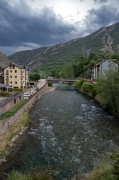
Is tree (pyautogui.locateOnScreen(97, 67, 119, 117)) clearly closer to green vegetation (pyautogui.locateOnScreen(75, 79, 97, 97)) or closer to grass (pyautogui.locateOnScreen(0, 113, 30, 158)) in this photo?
green vegetation (pyautogui.locateOnScreen(75, 79, 97, 97))

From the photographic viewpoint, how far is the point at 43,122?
2931 cm

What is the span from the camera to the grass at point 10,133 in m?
19.1

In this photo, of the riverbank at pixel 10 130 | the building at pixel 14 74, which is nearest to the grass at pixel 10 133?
the riverbank at pixel 10 130

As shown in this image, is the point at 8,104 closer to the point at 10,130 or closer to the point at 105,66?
the point at 10,130

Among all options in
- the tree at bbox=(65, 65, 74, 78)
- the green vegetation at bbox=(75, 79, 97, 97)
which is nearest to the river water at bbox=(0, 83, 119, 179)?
the green vegetation at bbox=(75, 79, 97, 97)

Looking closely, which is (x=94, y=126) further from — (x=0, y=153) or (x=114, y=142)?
(x=0, y=153)

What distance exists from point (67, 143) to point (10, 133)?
894 cm

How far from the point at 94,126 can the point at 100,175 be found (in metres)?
16.1

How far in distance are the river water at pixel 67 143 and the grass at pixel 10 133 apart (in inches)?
57.8

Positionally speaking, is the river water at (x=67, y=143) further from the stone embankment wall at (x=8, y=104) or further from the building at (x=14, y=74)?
the building at (x=14, y=74)

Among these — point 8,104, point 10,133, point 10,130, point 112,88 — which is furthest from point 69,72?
point 10,133

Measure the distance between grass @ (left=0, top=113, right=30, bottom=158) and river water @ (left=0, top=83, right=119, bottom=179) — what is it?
1.47m

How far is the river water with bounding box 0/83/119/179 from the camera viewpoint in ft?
52.8

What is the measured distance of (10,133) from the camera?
76.7 feet
